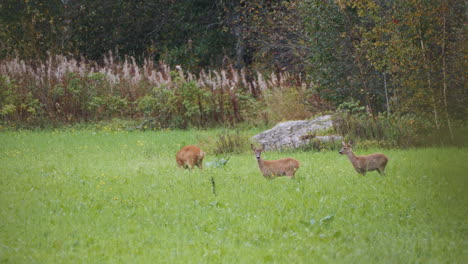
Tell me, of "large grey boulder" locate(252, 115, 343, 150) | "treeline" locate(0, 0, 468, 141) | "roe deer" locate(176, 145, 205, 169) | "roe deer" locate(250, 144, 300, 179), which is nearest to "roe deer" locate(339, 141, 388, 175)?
"roe deer" locate(250, 144, 300, 179)

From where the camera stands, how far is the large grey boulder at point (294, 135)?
1488 cm

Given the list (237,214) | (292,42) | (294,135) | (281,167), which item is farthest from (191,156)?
(292,42)

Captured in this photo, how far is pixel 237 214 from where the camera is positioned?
24.5 ft

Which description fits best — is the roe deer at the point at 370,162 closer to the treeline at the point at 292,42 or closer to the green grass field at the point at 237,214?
the green grass field at the point at 237,214

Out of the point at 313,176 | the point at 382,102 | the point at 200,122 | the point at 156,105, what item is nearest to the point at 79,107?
the point at 156,105

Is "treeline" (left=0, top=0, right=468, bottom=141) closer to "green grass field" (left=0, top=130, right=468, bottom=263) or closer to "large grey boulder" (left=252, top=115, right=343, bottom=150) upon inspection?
"green grass field" (left=0, top=130, right=468, bottom=263)

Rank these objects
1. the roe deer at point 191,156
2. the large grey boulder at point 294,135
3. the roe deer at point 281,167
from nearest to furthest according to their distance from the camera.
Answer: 1. the roe deer at point 281,167
2. the roe deer at point 191,156
3. the large grey boulder at point 294,135

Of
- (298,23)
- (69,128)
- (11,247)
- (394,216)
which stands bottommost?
(394,216)

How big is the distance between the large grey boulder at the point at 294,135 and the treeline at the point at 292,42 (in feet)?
5.79

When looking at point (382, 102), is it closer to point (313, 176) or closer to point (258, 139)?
point (258, 139)

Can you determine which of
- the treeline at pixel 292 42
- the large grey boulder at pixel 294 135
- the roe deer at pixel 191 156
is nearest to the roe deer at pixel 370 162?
the treeline at pixel 292 42

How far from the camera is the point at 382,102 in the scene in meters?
18.5

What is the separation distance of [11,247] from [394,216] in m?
4.12

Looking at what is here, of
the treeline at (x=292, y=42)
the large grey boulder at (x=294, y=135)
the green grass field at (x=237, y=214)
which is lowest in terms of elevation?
the green grass field at (x=237, y=214)
